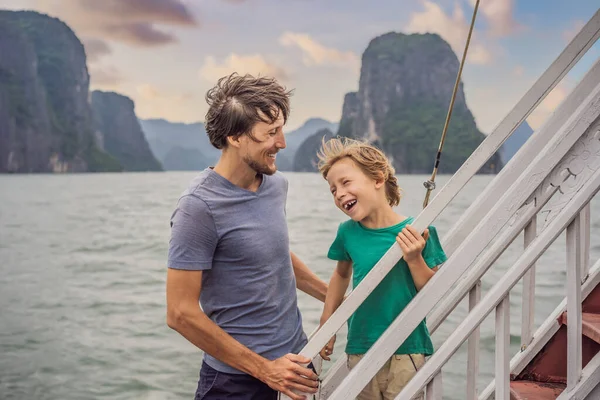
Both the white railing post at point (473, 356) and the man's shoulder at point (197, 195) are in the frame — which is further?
the white railing post at point (473, 356)

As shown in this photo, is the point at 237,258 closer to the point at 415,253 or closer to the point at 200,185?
the point at 200,185

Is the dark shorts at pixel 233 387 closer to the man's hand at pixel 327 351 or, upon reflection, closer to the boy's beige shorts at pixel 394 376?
the man's hand at pixel 327 351

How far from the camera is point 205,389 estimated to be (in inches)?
82.7

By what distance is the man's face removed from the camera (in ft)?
6.60

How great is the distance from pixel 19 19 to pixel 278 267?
143601 millimetres

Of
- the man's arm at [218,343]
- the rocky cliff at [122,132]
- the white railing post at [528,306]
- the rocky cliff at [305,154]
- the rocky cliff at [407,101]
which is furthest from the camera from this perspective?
the rocky cliff at [122,132]

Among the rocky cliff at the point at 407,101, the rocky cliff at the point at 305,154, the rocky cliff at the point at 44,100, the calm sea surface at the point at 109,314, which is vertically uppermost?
the rocky cliff at the point at 407,101

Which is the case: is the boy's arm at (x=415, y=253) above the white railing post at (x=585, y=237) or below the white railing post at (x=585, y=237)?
below

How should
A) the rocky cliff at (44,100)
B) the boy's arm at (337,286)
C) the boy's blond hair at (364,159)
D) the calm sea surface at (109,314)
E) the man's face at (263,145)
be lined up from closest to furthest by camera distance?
the man's face at (263,145), the boy's blond hair at (364,159), the boy's arm at (337,286), the calm sea surface at (109,314), the rocky cliff at (44,100)

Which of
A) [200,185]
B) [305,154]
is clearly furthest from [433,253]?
[305,154]

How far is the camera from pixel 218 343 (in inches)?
75.9

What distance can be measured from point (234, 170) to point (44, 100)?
4690 inches

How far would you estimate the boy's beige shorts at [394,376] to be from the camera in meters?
2.02

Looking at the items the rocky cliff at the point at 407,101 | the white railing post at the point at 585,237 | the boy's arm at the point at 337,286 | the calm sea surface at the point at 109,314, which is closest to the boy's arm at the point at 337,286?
the boy's arm at the point at 337,286
